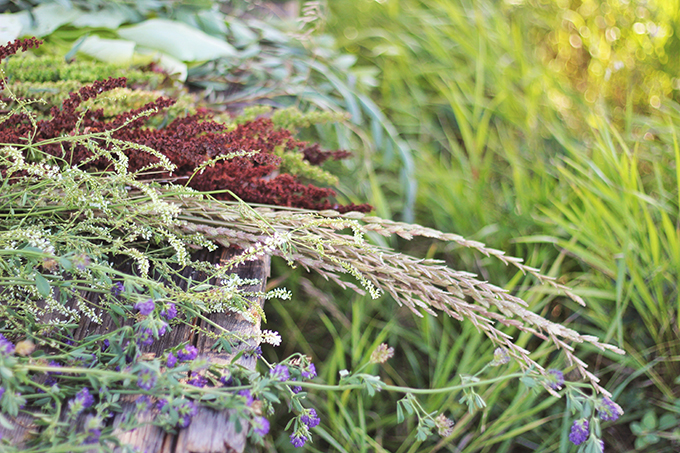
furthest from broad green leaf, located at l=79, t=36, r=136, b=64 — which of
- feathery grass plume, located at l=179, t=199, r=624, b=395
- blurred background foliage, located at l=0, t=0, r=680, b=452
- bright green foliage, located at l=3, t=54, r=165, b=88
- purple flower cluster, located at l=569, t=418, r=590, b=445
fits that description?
purple flower cluster, located at l=569, t=418, r=590, b=445

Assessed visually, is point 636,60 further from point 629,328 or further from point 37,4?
point 37,4

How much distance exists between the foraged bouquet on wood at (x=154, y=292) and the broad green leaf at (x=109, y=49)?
1.22ft

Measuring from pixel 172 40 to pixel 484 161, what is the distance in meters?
1.19

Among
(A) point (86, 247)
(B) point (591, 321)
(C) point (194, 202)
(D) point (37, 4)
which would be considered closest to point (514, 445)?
(B) point (591, 321)

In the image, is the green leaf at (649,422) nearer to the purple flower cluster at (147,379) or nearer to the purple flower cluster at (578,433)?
the purple flower cluster at (578,433)

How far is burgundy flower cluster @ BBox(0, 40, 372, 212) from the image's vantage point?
0.88 metres

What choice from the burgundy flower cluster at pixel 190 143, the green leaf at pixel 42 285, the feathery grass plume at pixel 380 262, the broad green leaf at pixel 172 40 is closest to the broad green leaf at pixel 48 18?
the broad green leaf at pixel 172 40

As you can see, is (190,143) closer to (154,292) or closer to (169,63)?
(154,292)

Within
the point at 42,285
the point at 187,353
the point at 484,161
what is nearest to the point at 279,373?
the point at 187,353

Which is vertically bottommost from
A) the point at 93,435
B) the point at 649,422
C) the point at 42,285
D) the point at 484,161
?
the point at 649,422

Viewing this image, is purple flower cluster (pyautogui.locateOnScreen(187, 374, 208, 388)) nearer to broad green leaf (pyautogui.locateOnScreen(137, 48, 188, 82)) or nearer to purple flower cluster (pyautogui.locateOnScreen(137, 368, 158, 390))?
purple flower cluster (pyautogui.locateOnScreen(137, 368, 158, 390))

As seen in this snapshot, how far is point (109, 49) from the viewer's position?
4.40 ft

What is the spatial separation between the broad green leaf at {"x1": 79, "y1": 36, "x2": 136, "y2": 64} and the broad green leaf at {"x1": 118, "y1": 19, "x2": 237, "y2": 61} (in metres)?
0.08

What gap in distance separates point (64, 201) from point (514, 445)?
1403 mm
